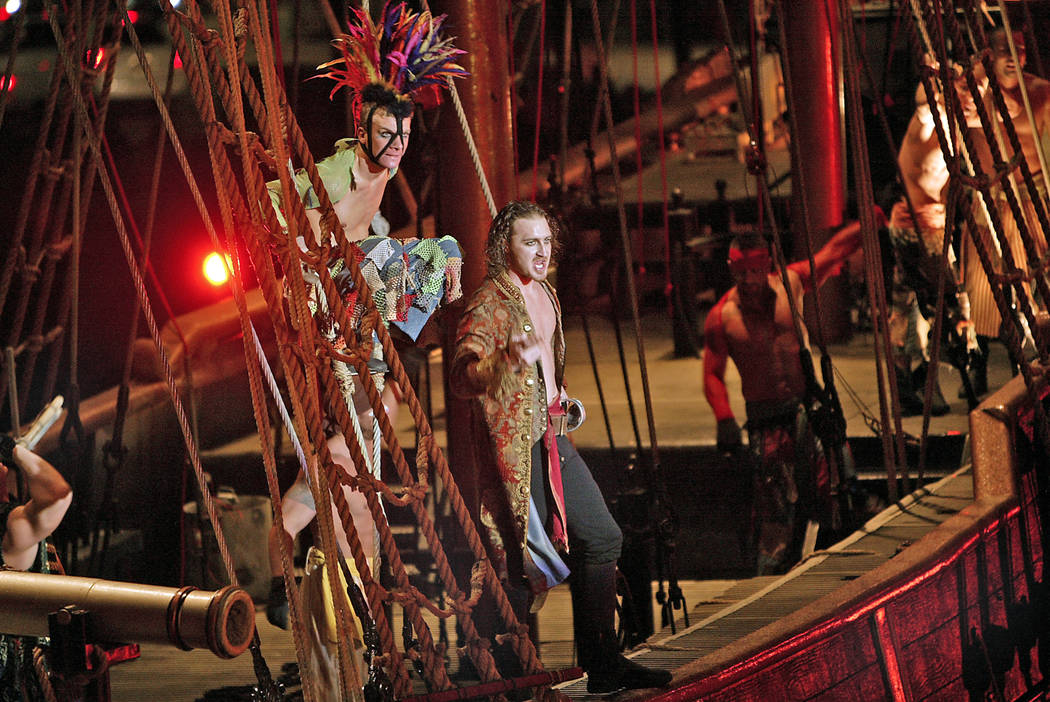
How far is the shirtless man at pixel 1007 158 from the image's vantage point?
5742mm

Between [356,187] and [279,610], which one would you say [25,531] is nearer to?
[279,610]

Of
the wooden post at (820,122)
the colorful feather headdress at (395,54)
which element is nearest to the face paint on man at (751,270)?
the colorful feather headdress at (395,54)

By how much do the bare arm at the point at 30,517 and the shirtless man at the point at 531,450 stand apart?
1.08 meters

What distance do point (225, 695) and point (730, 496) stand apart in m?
3.08

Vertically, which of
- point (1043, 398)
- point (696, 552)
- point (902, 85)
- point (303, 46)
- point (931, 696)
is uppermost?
point (303, 46)

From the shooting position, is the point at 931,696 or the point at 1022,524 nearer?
the point at 931,696

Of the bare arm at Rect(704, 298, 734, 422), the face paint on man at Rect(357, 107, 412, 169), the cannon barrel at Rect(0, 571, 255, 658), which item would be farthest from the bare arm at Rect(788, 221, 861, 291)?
the cannon barrel at Rect(0, 571, 255, 658)

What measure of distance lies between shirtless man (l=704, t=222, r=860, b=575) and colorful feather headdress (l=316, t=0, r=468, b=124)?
8.86 ft

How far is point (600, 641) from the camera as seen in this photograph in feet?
9.36

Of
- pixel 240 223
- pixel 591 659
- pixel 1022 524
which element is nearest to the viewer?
pixel 240 223

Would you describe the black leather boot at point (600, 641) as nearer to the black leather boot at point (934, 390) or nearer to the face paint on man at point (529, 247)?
the face paint on man at point (529, 247)

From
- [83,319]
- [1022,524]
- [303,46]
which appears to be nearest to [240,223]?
[1022,524]

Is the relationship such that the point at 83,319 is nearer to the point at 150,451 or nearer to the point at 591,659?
the point at 150,451

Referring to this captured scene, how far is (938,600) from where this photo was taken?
3.77 metres
